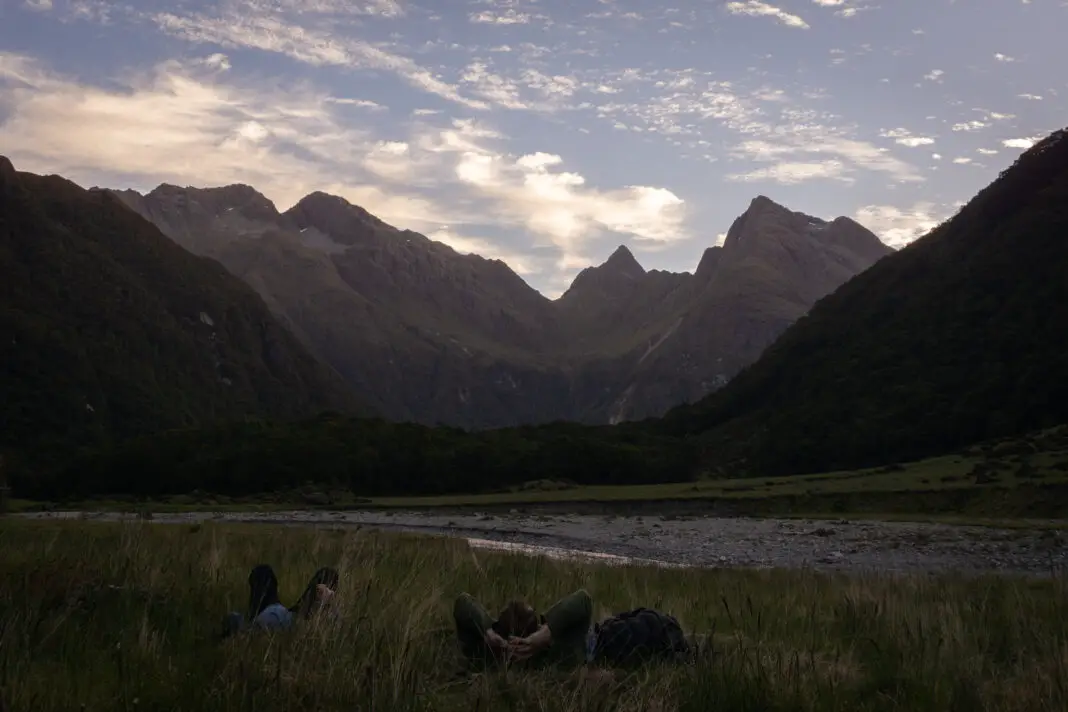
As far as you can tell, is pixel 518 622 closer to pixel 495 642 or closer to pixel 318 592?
pixel 495 642

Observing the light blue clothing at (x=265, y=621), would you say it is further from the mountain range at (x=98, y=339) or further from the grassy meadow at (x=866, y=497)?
the mountain range at (x=98, y=339)

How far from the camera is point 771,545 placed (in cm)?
3528

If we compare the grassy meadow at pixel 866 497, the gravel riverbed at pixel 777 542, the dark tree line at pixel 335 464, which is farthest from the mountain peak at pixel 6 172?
the gravel riverbed at pixel 777 542

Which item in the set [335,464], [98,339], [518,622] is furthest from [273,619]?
[98,339]

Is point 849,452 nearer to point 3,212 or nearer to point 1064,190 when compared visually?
point 1064,190

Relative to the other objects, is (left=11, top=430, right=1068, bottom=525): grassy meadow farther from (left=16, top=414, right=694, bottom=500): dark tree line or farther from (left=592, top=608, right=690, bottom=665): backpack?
(left=592, top=608, right=690, bottom=665): backpack

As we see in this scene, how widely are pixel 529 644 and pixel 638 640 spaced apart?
0.88 metres

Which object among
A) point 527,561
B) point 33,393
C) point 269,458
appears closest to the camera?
point 527,561

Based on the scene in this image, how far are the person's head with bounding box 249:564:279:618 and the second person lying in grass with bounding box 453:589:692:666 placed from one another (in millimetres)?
1727

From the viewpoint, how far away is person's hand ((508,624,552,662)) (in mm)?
6262

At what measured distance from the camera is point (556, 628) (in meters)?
6.63

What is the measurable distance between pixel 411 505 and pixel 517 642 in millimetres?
66233

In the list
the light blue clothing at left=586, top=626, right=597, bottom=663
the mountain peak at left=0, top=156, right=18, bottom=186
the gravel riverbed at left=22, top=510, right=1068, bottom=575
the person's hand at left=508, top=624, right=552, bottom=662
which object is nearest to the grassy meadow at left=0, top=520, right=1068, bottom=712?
the person's hand at left=508, top=624, right=552, bottom=662

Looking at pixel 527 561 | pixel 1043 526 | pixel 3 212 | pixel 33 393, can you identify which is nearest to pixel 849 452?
pixel 1043 526
